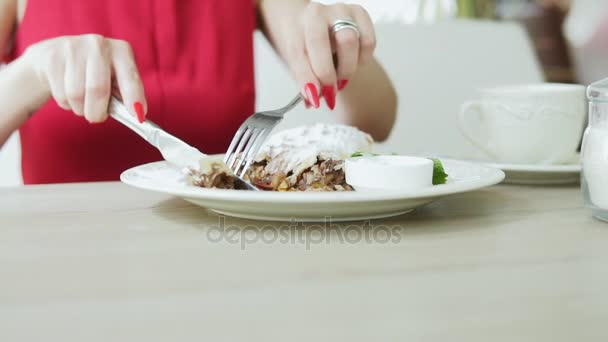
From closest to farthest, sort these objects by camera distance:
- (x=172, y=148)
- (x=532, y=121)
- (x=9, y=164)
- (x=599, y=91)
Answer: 1. (x=599, y=91)
2. (x=172, y=148)
3. (x=532, y=121)
4. (x=9, y=164)

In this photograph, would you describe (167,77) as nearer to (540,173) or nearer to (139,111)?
(139,111)

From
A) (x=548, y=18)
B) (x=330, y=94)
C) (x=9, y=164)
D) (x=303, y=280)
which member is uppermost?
(x=548, y=18)

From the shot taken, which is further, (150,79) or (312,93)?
(150,79)

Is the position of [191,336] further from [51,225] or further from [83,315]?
[51,225]

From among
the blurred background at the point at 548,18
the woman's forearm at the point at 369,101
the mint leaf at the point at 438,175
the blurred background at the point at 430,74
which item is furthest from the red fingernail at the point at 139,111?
the blurred background at the point at 548,18

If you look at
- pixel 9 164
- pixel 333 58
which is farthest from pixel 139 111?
pixel 9 164

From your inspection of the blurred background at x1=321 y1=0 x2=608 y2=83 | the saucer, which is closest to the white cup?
the saucer

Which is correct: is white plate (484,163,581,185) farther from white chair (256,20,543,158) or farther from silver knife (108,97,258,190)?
white chair (256,20,543,158)
